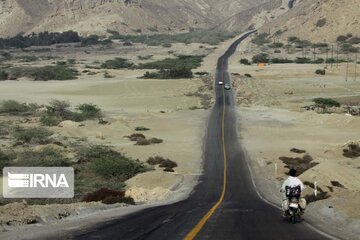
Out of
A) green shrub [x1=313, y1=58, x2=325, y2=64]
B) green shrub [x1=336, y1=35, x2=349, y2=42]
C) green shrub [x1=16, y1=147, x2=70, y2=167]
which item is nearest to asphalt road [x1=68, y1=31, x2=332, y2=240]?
green shrub [x1=16, y1=147, x2=70, y2=167]

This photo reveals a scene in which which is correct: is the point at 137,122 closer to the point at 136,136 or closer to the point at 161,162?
the point at 136,136

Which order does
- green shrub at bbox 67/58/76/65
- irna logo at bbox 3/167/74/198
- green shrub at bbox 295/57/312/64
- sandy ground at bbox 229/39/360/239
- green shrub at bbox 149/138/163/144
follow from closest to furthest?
sandy ground at bbox 229/39/360/239 < irna logo at bbox 3/167/74/198 < green shrub at bbox 149/138/163/144 < green shrub at bbox 295/57/312/64 < green shrub at bbox 67/58/76/65

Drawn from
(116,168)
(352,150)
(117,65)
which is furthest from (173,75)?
(116,168)

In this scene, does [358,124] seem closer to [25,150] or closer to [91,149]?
[91,149]

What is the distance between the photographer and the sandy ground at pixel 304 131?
67.4 feet

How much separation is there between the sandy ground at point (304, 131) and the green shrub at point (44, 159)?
14.4m

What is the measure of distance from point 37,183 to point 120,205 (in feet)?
34.1

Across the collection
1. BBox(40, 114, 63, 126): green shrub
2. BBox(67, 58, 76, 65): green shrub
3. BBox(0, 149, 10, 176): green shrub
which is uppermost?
BBox(67, 58, 76, 65): green shrub

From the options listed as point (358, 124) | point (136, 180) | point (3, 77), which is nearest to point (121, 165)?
point (136, 180)

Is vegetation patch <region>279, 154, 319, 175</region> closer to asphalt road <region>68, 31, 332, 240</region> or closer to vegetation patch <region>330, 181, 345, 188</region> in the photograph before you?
vegetation patch <region>330, 181, 345, 188</region>

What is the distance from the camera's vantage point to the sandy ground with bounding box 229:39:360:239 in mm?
20536

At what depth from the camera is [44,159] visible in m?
38.9

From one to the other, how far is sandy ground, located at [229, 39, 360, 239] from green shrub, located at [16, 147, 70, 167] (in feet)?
47.2

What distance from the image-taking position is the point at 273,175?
37.2m
